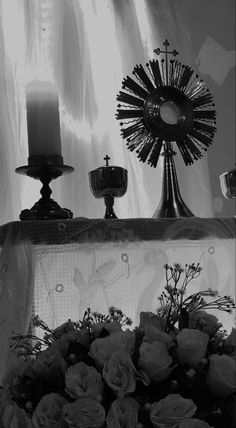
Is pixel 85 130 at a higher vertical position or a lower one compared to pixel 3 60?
lower

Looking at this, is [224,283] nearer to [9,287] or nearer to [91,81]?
[9,287]

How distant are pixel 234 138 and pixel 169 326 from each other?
4.84 feet

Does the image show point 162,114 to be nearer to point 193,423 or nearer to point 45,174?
point 45,174

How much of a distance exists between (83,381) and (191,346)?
84 millimetres

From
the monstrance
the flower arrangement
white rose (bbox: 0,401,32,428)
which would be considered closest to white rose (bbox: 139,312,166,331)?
the flower arrangement

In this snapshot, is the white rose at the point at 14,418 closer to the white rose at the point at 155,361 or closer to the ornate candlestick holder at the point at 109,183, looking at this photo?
the white rose at the point at 155,361

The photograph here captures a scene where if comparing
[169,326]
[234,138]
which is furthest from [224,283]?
[234,138]

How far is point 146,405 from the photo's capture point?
53 cm

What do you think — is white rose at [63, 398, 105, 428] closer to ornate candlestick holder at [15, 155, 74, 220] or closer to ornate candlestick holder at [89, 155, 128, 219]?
ornate candlestick holder at [15, 155, 74, 220]

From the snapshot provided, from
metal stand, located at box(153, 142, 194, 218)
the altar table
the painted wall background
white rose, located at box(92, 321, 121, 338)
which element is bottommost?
white rose, located at box(92, 321, 121, 338)

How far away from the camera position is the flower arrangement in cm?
53

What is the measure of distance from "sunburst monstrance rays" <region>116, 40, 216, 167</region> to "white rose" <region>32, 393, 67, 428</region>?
93cm

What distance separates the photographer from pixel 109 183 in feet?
4.25

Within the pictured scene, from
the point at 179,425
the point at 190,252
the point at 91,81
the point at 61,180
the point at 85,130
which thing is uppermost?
the point at 91,81
